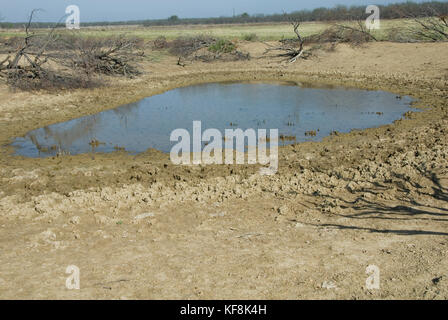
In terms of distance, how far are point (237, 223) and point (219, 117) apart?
7.22 m

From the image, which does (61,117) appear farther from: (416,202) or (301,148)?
(416,202)

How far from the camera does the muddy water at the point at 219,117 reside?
10539mm

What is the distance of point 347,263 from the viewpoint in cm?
475

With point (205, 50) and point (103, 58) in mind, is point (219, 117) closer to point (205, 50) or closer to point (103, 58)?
point (103, 58)

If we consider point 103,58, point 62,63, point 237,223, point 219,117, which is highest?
point 103,58

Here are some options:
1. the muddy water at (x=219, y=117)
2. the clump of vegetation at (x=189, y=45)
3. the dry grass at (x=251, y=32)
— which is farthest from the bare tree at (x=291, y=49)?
the muddy water at (x=219, y=117)

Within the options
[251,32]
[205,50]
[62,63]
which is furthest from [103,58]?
[251,32]

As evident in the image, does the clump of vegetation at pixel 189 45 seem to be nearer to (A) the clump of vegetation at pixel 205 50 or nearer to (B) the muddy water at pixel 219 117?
(A) the clump of vegetation at pixel 205 50

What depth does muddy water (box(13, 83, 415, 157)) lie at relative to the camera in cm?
1054

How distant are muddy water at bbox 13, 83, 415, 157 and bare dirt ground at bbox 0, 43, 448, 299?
846 mm

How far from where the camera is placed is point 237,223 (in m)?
5.99
